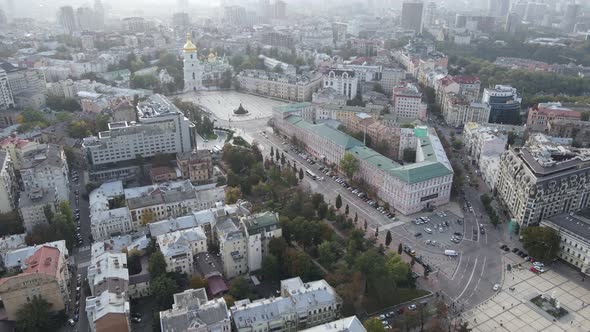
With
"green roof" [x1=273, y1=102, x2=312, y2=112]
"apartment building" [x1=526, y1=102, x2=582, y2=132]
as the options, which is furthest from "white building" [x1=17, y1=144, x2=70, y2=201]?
"apartment building" [x1=526, y1=102, x2=582, y2=132]

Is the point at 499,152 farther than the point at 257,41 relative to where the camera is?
No

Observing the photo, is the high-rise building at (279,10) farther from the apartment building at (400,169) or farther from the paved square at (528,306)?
the paved square at (528,306)

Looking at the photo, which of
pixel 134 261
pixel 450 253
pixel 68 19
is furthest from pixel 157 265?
pixel 68 19

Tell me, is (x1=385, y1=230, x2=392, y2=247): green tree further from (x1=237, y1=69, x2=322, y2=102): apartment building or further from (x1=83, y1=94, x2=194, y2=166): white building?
(x1=237, y1=69, x2=322, y2=102): apartment building

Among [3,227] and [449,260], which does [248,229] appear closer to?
[449,260]

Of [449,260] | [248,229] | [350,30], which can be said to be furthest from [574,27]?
[248,229]

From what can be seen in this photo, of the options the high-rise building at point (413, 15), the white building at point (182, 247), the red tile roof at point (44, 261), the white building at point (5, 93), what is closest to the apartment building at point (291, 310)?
the white building at point (182, 247)

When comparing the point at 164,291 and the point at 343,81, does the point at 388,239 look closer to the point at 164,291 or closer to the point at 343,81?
the point at 164,291
